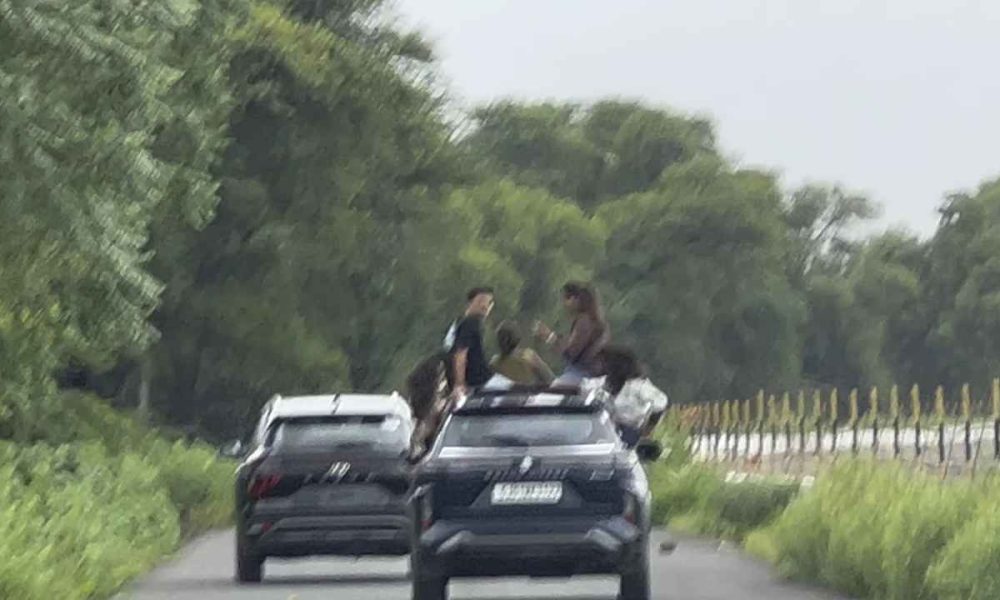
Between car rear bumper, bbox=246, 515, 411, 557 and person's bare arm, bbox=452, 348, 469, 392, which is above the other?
person's bare arm, bbox=452, 348, 469, 392

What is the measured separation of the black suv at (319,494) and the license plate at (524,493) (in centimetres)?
569

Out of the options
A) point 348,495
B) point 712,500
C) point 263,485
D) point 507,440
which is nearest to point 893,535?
point 507,440

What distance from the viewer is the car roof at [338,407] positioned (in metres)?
24.3

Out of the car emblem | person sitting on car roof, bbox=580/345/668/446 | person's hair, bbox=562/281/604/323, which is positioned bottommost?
the car emblem

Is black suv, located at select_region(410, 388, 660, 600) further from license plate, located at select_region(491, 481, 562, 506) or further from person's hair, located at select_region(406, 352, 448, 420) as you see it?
person's hair, located at select_region(406, 352, 448, 420)

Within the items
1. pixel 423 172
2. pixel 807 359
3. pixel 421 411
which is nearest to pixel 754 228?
pixel 807 359

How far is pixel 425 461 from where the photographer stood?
18.2 metres

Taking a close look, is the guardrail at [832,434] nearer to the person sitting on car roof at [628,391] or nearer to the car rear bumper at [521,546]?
the person sitting on car roof at [628,391]

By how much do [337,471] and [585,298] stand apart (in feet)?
9.04

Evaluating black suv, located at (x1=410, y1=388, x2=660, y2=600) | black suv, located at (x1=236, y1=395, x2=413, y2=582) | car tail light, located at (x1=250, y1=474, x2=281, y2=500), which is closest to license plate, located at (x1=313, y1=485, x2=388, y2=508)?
black suv, located at (x1=236, y1=395, x2=413, y2=582)

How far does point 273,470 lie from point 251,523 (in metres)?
0.51

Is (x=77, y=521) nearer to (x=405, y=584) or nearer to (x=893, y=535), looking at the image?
(x=405, y=584)

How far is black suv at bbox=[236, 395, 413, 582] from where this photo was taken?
23.7 m

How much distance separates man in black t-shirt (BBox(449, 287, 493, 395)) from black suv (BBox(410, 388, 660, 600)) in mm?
4750
